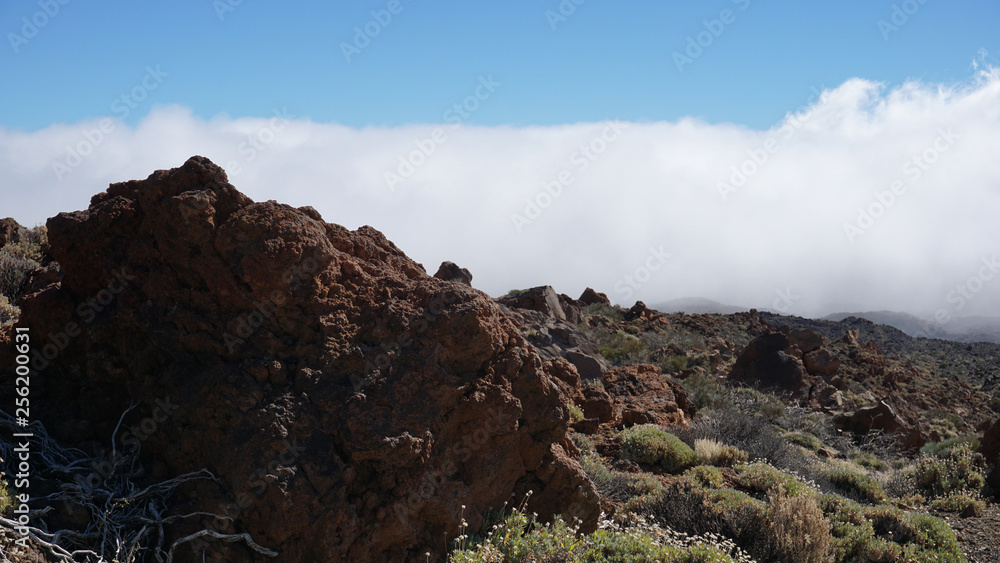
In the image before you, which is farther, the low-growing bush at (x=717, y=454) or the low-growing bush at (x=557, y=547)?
the low-growing bush at (x=717, y=454)

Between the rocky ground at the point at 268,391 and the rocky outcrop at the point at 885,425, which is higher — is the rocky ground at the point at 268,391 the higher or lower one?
the lower one

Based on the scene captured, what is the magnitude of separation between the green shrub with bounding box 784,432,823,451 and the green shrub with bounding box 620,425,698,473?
17.1 ft

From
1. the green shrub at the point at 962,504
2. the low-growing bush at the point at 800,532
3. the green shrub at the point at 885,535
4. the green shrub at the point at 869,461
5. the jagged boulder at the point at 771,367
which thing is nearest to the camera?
the low-growing bush at the point at 800,532

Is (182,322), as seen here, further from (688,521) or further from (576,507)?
(688,521)

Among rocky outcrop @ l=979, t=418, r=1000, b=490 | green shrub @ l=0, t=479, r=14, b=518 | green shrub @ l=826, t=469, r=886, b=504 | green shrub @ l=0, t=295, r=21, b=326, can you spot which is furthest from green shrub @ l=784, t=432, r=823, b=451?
green shrub @ l=0, t=295, r=21, b=326

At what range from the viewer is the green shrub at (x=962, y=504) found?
9000mm

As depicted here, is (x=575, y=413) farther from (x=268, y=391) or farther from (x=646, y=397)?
(x=268, y=391)

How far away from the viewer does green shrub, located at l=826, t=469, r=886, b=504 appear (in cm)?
929

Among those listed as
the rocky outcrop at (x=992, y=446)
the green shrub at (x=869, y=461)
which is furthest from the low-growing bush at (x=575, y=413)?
the rocky outcrop at (x=992, y=446)

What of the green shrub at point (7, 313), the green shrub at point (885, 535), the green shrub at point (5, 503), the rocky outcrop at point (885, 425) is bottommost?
the green shrub at point (5, 503)

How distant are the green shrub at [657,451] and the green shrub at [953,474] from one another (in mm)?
4394

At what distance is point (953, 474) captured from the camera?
10.1 meters

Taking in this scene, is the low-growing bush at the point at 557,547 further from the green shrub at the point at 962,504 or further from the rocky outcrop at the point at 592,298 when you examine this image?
the rocky outcrop at the point at 592,298

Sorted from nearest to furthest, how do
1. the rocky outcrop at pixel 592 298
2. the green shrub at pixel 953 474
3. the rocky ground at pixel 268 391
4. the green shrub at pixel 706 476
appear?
1. the rocky ground at pixel 268 391
2. the green shrub at pixel 706 476
3. the green shrub at pixel 953 474
4. the rocky outcrop at pixel 592 298
